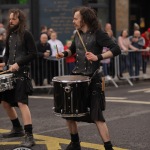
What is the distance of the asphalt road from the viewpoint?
262 inches

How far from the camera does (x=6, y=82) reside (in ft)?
21.1

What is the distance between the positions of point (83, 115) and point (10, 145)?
4.85 feet

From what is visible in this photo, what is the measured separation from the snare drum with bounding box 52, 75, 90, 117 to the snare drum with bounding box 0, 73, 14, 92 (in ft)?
3.16

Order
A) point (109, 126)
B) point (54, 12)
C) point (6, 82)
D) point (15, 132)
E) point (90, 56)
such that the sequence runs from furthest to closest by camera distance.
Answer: point (54, 12), point (109, 126), point (15, 132), point (6, 82), point (90, 56)

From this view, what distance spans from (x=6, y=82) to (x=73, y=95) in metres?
1.21

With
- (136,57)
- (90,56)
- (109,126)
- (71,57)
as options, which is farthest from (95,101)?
(136,57)

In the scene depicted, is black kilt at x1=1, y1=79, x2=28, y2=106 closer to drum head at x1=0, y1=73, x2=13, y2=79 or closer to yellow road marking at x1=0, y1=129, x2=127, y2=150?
drum head at x1=0, y1=73, x2=13, y2=79

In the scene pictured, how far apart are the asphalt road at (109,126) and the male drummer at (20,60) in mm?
420

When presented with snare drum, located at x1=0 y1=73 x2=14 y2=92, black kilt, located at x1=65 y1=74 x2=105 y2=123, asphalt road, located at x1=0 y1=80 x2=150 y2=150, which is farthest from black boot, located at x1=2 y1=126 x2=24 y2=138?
black kilt, located at x1=65 y1=74 x2=105 y2=123

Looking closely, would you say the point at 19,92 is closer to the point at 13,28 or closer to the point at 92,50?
the point at 13,28

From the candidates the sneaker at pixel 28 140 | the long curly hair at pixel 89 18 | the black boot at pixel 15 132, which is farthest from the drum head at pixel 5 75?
the long curly hair at pixel 89 18

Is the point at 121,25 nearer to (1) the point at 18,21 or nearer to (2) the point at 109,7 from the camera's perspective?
(2) the point at 109,7

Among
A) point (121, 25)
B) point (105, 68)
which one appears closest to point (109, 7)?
point (121, 25)

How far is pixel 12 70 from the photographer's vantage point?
6.53m
